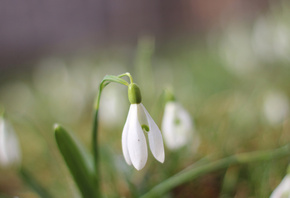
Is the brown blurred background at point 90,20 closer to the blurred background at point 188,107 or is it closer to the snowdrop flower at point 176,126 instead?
the blurred background at point 188,107

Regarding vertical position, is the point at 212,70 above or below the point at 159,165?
above

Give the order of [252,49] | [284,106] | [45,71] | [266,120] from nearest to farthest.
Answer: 1. [284,106]
2. [266,120]
3. [252,49]
4. [45,71]

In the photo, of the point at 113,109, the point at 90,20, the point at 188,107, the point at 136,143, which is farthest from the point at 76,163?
the point at 90,20

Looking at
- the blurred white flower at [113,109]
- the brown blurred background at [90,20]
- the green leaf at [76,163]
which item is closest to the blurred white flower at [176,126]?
the green leaf at [76,163]

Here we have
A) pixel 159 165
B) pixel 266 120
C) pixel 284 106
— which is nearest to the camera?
pixel 159 165

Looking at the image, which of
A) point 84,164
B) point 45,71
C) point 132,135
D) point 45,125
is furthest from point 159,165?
point 45,71

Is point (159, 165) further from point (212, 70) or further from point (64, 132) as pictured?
point (212, 70)

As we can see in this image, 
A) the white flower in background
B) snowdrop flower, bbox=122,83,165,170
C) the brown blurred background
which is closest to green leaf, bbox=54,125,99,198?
snowdrop flower, bbox=122,83,165,170
